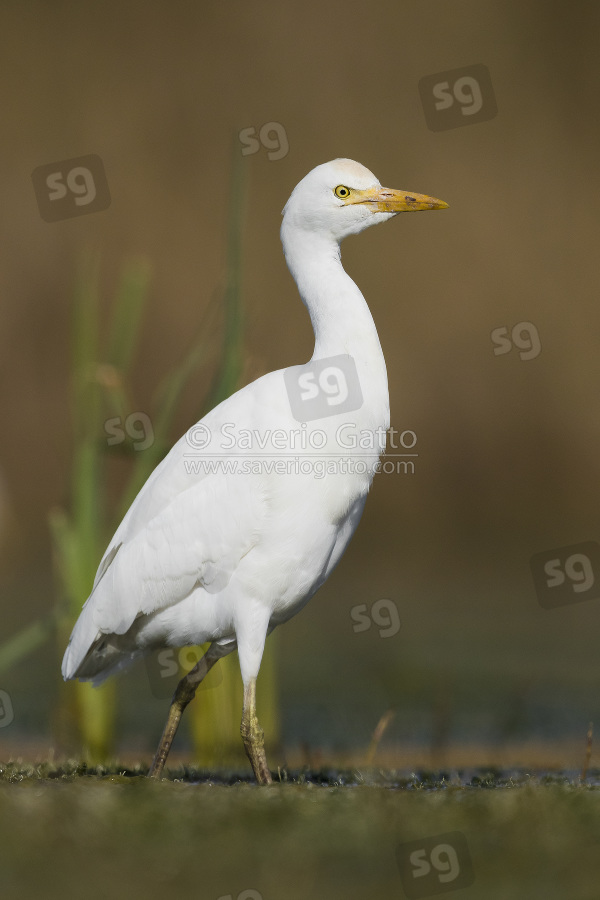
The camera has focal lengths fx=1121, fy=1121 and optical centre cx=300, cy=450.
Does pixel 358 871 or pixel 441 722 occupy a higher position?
pixel 358 871

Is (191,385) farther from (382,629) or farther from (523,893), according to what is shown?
(523,893)

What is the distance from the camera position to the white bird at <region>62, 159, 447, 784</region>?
12.8ft

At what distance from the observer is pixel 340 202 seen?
4090 millimetres

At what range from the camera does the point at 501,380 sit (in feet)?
36.8

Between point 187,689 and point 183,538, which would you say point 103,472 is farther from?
point 187,689

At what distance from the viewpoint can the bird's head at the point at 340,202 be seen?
4086mm

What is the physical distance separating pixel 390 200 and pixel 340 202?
0.68 feet

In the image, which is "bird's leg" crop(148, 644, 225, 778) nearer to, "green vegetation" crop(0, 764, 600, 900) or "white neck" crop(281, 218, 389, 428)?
"green vegetation" crop(0, 764, 600, 900)

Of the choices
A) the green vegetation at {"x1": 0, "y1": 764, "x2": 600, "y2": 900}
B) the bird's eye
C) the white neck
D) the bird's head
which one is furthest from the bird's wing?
the green vegetation at {"x1": 0, "y1": 764, "x2": 600, "y2": 900}

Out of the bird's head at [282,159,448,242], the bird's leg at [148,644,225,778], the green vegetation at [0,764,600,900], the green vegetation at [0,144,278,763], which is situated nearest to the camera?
the green vegetation at [0,764,600,900]

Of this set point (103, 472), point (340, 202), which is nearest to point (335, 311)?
point (340, 202)

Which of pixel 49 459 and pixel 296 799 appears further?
pixel 49 459

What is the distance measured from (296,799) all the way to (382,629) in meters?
4.50

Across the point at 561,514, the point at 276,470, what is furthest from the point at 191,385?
the point at 276,470
